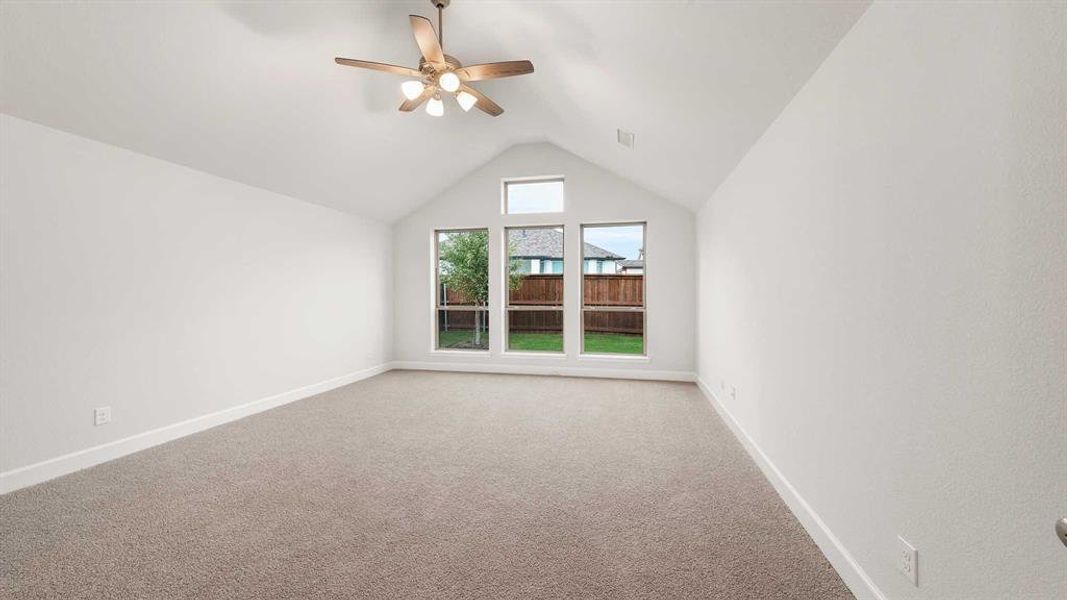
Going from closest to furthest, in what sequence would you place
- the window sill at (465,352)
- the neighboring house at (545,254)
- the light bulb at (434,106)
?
1. the light bulb at (434,106)
2. the window sill at (465,352)
3. the neighboring house at (545,254)

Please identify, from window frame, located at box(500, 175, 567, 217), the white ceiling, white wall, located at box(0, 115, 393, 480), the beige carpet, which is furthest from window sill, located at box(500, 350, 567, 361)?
the white ceiling

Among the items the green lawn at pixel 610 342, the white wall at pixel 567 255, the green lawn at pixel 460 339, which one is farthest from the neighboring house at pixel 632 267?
the green lawn at pixel 460 339

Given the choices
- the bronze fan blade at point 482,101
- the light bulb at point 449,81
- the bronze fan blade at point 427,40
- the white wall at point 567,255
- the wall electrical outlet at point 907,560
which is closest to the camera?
the wall electrical outlet at point 907,560

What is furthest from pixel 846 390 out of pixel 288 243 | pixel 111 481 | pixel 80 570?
pixel 288 243

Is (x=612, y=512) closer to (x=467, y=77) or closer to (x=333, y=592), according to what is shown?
(x=333, y=592)

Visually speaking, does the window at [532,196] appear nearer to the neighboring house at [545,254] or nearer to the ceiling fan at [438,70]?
the neighboring house at [545,254]

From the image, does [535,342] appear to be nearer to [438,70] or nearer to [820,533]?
[438,70]

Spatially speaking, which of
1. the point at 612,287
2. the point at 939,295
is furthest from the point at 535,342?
the point at 939,295

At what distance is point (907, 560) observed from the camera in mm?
1349

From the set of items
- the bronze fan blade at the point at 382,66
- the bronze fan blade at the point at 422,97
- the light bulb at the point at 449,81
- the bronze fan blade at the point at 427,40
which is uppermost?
the bronze fan blade at the point at 427,40

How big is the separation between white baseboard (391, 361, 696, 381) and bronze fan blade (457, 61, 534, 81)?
402 centimetres

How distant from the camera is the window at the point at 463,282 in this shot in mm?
6613

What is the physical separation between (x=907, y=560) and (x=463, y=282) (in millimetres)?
5875

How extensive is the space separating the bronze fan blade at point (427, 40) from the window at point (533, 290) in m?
3.55
